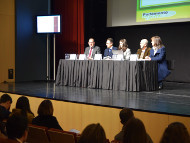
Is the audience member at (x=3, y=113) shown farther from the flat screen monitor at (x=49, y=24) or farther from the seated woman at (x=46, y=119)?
the flat screen monitor at (x=49, y=24)

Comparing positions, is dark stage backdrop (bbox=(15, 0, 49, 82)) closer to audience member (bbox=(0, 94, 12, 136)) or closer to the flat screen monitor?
the flat screen monitor

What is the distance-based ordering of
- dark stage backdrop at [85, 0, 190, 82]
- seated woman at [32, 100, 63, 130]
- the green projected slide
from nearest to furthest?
seated woman at [32, 100, 63, 130] < the green projected slide < dark stage backdrop at [85, 0, 190, 82]

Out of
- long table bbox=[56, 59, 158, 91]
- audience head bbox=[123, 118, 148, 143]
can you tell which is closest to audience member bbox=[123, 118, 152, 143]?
audience head bbox=[123, 118, 148, 143]

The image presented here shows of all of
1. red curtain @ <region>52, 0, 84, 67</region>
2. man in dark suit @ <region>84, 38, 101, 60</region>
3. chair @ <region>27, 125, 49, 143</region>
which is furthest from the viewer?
red curtain @ <region>52, 0, 84, 67</region>

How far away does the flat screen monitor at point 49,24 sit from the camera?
25.4ft

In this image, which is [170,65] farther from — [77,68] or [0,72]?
[0,72]

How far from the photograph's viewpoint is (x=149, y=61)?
18.6 feet

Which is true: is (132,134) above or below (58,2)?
below

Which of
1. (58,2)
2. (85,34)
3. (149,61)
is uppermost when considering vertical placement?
(58,2)

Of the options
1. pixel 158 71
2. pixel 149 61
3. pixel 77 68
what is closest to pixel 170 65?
pixel 158 71

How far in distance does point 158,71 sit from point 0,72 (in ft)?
13.8

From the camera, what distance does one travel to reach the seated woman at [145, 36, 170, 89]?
6.16 meters

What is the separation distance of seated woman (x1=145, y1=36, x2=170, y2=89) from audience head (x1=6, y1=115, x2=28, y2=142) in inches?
191

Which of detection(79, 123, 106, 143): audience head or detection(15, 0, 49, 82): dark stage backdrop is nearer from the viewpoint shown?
detection(79, 123, 106, 143): audience head
